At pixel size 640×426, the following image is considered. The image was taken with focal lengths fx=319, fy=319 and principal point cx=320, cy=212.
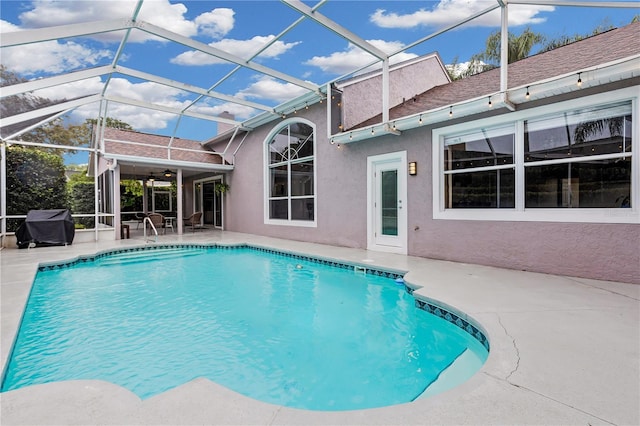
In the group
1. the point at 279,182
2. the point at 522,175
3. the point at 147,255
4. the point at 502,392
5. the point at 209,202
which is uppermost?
the point at 279,182

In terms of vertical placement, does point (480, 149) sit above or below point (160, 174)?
below

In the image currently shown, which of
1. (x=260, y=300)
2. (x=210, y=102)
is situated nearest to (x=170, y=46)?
(x=210, y=102)

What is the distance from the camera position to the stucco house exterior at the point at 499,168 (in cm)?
460

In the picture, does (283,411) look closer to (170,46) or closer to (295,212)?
(170,46)

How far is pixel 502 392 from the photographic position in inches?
76.4

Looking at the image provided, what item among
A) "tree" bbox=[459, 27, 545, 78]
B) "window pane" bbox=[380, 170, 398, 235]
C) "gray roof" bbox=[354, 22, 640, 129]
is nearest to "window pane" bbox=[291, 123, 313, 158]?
"gray roof" bbox=[354, 22, 640, 129]

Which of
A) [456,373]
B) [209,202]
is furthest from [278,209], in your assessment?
[456,373]

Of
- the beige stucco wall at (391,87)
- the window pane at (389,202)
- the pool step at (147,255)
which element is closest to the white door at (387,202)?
the window pane at (389,202)

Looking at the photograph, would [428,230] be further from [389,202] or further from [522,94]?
[522,94]

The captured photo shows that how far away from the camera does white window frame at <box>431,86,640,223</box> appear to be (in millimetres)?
4410

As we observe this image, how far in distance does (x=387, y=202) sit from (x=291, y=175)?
3.85 metres

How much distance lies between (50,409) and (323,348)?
2152mm

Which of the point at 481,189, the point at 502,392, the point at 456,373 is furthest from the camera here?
the point at 481,189

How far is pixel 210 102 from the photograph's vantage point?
30.8 ft
